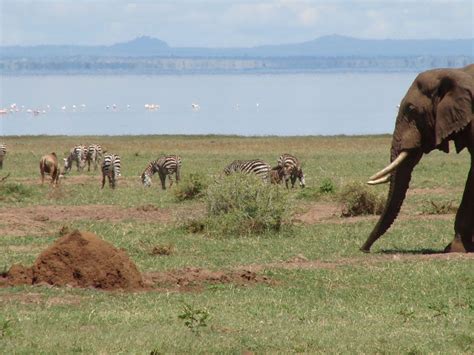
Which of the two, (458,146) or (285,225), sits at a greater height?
(458,146)

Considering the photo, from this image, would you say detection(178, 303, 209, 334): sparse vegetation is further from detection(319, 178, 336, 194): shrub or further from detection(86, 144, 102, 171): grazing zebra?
detection(86, 144, 102, 171): grazing zebra

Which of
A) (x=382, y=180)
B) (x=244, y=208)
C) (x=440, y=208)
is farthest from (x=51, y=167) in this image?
(x=382, y=180)

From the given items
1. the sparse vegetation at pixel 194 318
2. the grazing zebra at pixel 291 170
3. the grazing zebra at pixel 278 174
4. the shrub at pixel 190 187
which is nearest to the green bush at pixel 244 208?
the shrub at pixel 190 187

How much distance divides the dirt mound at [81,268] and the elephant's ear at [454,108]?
474 cm

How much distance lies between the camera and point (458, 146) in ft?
57.5

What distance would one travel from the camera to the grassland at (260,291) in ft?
37.7

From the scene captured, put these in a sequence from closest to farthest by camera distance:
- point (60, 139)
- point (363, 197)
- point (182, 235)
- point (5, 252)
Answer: point (5, 252) → point (182, 235) → point (363, 197) → point (60, 139)

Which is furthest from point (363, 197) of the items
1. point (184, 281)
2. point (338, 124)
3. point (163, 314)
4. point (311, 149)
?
point (338, 124)

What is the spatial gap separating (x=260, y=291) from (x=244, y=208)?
21.2ft

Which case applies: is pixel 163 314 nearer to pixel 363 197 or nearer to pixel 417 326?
pixel 417 326

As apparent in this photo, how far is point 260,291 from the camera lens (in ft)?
48.8

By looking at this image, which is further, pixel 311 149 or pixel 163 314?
pixel 311 149

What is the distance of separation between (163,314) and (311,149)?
4142 cm

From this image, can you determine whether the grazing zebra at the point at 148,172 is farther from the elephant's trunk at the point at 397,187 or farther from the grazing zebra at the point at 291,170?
the elephant's trunk at the point at 397,187
